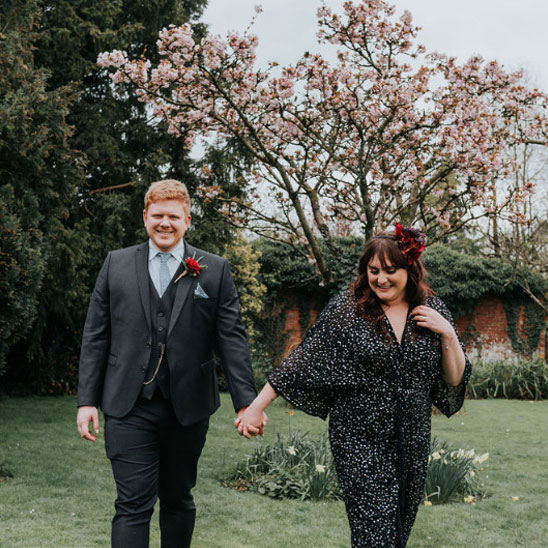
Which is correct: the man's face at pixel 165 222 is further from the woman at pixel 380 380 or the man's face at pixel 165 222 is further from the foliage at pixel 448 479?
the foliage at pixel 448 479

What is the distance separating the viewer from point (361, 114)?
20.0 feet

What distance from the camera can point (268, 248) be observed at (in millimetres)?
16875

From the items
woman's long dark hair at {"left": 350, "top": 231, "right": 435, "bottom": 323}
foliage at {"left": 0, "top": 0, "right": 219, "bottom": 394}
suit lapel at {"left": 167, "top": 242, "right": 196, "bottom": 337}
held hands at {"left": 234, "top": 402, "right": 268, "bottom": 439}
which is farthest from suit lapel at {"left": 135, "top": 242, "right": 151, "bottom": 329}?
foliage at {"left": 0, "top": 0, "right": 219, "bottom": 394}

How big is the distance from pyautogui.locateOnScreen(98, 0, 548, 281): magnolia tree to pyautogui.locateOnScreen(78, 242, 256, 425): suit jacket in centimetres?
289

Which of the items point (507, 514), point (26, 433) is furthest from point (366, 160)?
point (26, 433)

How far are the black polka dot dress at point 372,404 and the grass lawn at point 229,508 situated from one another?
201 centimetres

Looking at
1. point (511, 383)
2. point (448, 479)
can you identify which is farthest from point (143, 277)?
point (511, 383)

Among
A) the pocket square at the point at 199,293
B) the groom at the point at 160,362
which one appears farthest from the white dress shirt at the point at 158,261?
the pocket square at the point at 199,293

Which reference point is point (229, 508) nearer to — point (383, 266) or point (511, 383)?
point (383, 266)

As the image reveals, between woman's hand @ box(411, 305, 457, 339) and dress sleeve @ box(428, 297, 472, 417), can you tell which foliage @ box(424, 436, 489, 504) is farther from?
woman's hand @ box(411, 305, 457, 339)

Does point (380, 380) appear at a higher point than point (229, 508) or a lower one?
higher

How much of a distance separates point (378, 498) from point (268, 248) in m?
14.2

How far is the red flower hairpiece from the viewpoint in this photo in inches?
117

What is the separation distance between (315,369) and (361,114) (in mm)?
3667
